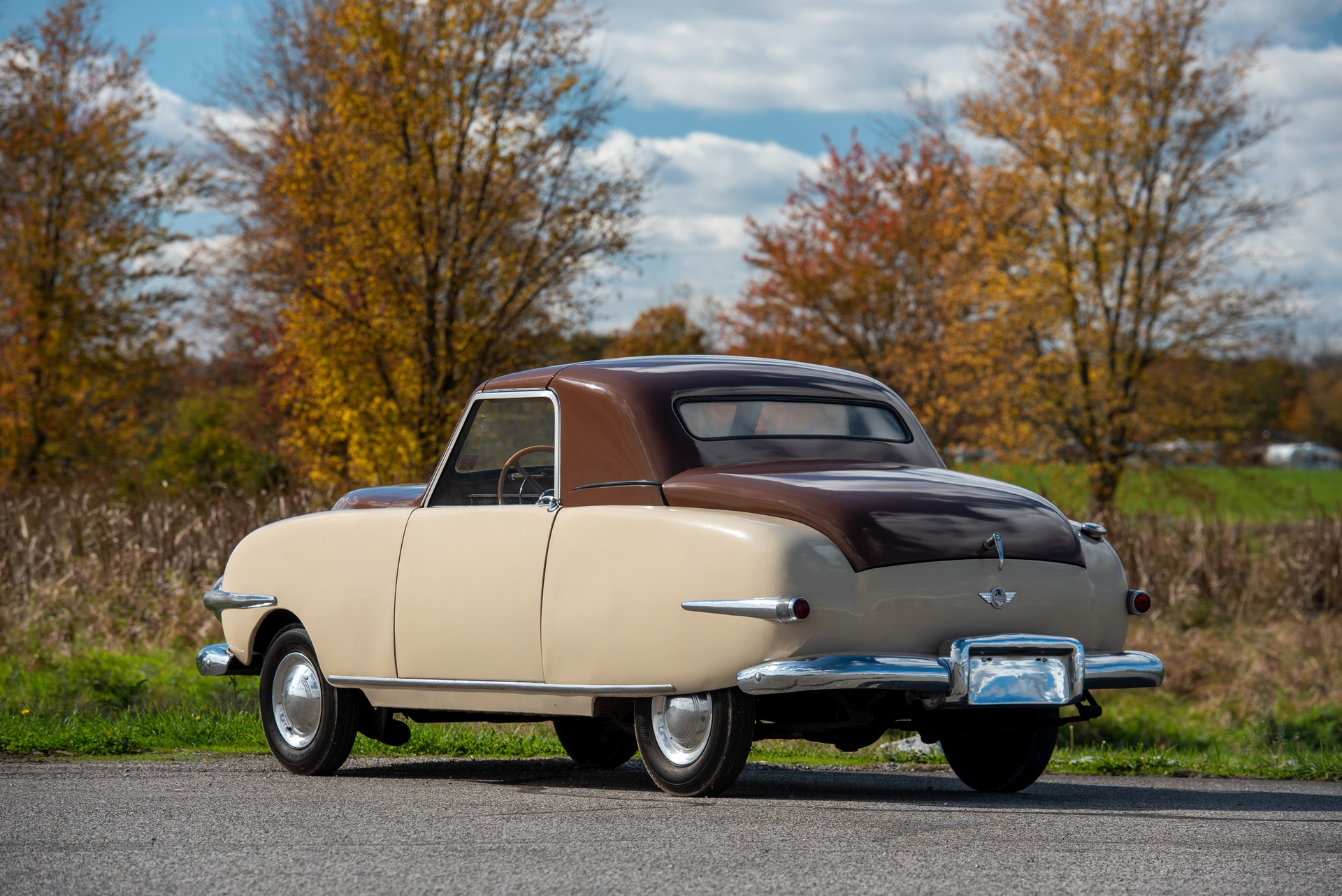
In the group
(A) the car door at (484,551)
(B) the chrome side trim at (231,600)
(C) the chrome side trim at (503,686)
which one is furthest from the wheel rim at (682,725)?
(B) the chrome side trim at (231,600)

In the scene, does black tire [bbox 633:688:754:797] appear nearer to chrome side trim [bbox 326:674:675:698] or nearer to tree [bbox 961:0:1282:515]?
chrome side trim [bbox 326:674:675:698]

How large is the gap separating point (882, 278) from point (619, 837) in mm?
26304

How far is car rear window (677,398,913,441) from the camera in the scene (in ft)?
21.6

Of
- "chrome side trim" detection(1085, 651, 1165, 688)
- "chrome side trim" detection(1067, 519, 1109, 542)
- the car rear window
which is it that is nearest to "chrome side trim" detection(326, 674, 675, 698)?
the car rear window

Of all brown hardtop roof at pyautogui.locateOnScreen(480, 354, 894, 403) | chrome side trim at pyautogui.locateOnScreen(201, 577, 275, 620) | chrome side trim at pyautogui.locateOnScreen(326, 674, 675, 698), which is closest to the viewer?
chrome side trim at pyautogui.locateOnScreen(326, 674, 675, 698)

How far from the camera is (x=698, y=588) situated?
5805mm

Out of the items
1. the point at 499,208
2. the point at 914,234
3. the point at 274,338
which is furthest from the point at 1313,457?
the point at 499,208

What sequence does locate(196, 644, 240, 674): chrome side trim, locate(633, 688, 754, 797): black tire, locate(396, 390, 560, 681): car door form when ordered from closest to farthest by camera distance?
locate(633, 688, 754, 797): black tire
locate(396, 390, 560, 681): car door
locate(196, 644, 240, 674): chrome side trim

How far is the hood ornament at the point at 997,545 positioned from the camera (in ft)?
19.5

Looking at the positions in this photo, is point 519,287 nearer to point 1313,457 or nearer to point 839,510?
point 839,510

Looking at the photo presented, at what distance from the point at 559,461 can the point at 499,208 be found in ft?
52.1

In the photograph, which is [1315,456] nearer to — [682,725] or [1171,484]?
[1171,484]

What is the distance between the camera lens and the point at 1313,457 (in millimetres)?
79562

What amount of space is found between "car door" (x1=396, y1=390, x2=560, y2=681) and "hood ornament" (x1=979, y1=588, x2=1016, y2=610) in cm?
180
